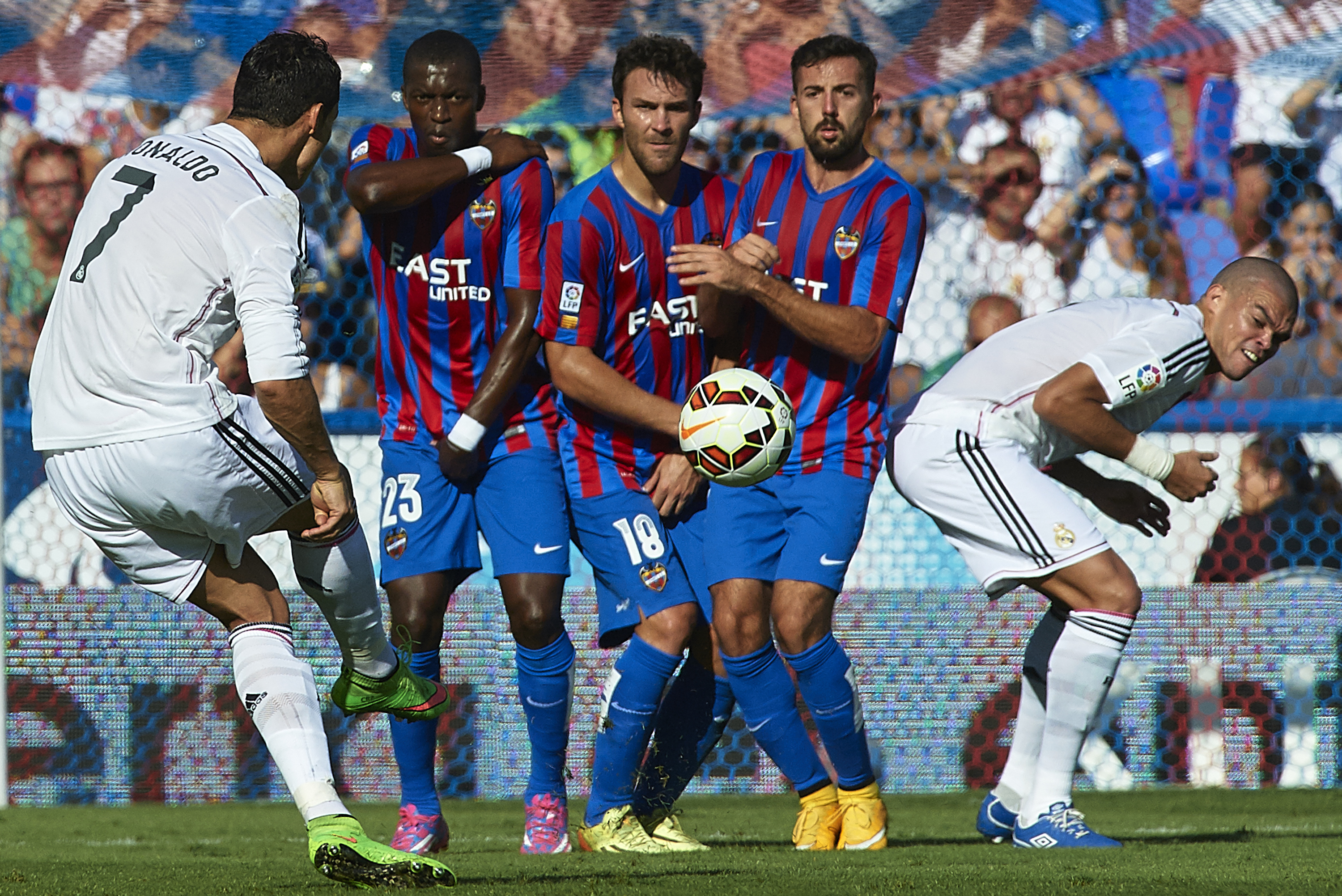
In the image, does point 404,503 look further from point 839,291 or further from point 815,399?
point 839,291

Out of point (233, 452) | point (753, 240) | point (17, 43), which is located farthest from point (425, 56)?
point (17, 43)

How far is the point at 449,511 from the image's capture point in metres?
4.65

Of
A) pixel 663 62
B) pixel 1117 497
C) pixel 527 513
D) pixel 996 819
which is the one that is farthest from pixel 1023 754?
pixel 663 62

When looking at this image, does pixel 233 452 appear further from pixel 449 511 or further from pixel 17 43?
pixel 17 43

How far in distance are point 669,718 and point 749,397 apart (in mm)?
1137

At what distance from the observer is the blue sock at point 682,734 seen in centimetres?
461

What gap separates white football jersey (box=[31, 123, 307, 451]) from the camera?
10.2 ft

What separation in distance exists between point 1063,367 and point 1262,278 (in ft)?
2.07

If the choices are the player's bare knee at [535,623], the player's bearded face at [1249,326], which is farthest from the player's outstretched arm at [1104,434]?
the player's bare knee at [535,623]

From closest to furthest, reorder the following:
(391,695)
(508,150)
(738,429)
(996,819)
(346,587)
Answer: (346,587) < (391,695) < (738,429) < (996,819) < (508,150)

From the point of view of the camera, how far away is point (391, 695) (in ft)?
12.5

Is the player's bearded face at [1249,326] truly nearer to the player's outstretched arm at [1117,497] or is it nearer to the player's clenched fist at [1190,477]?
the player's clenched fist at [1190,477]

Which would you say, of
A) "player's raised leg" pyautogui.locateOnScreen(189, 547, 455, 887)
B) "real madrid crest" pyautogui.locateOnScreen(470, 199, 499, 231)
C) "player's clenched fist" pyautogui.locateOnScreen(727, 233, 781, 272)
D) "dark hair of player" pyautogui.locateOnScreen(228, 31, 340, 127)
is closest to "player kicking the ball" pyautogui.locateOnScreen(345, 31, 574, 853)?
Result: "real madrid crest" pyautogui.locateOnScreen(470, 199, 499, 231)

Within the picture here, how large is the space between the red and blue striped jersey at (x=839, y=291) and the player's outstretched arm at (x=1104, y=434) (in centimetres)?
52
